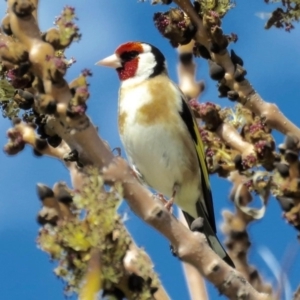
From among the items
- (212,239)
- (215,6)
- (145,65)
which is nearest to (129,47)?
(145,65)

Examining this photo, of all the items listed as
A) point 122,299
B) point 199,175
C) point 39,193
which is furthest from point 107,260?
point 199,175

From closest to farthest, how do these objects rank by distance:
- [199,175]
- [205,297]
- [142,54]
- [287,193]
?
[287,193] → [205,297] → [199,175] → [142,54]

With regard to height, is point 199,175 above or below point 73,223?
above

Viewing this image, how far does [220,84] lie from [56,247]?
1.22 m

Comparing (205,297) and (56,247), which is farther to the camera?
(205,297)

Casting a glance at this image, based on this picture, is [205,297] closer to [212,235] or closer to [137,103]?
[212,235]

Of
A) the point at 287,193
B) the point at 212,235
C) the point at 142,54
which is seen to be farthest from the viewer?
the point at 142,54

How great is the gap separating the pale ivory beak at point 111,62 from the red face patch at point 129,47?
7cm

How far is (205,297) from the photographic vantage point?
7.61 feet

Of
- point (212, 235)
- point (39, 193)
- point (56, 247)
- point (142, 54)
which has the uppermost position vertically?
point (142, 54)

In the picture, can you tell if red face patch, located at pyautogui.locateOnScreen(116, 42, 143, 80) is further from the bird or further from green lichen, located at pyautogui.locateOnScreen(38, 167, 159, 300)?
green lichen, located at pyautogui.locateOnScreen(38, 167, 159, 300)

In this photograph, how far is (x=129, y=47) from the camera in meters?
4.79

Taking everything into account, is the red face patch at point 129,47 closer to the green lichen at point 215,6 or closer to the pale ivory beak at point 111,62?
the pale ivory beak at point 111,62

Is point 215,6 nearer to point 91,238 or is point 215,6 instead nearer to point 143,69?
point 91,238
